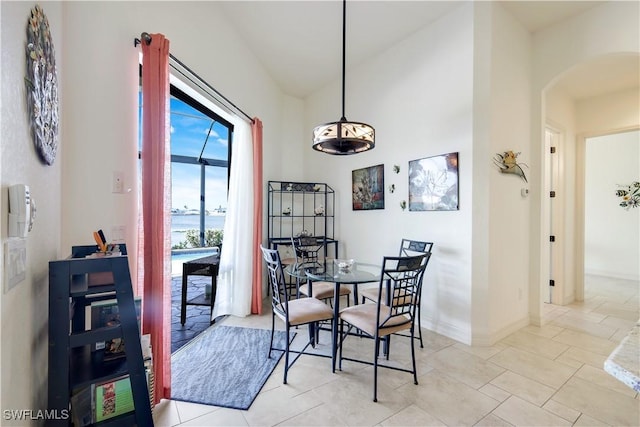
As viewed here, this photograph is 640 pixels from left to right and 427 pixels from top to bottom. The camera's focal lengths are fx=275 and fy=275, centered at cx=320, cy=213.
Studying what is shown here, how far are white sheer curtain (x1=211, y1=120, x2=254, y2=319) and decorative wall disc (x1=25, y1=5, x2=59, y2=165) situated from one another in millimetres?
2218

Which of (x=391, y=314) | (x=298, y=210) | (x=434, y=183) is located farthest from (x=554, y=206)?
(x=298, y=210)

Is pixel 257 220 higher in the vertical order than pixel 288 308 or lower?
higher

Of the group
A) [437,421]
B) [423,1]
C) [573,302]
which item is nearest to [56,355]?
[437,421]

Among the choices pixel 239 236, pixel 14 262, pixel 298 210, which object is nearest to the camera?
pixel 14 262

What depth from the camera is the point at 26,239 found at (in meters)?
1.00

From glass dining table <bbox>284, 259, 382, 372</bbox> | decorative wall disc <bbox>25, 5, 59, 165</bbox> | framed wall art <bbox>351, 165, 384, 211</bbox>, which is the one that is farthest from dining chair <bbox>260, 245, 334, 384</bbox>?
framed wall art <bbox>351, 165, 384, 211</bbox>

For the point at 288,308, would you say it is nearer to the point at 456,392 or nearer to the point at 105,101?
the point at 456,392

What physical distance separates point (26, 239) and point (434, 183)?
3199 mm

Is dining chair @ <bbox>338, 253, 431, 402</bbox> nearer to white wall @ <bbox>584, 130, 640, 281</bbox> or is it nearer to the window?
the window

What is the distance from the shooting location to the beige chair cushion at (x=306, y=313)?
2.28 metres

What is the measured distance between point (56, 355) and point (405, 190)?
329 centimetres

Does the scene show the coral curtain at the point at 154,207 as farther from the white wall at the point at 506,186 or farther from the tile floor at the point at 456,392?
the white wall at the point at 506,186

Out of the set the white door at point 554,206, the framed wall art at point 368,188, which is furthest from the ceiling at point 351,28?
the framed wall art at point 368,188

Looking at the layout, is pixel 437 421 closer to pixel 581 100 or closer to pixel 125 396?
pixel 125 396
